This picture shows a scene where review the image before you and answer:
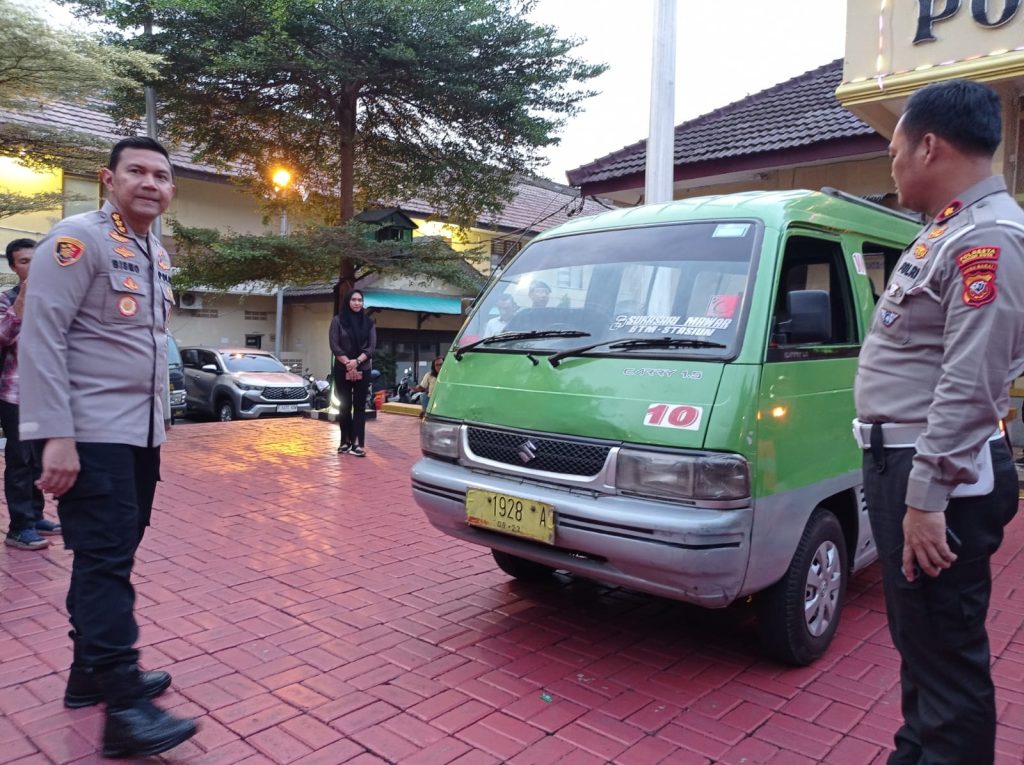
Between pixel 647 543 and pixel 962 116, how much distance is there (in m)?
1.78

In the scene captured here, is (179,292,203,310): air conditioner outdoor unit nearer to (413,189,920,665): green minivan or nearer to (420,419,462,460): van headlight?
(420,419,462,460): van headlight

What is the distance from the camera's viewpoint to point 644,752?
8.87ft

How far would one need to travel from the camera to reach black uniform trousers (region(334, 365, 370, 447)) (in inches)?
347

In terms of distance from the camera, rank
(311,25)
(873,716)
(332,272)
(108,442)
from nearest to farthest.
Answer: (108,442) → (873,716) → (311,25) → (332,272)

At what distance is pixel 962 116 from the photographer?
1.96 meters

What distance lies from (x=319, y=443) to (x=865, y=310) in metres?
7.44

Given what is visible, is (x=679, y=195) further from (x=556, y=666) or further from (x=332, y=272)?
(x=556, y=666)

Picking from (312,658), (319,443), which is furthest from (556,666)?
(319,443)

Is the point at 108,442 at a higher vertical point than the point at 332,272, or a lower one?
lower

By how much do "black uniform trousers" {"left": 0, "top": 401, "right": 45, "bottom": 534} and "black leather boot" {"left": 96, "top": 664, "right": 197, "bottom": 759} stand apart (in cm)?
284

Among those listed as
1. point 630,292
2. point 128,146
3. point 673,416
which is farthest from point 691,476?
point 128,146

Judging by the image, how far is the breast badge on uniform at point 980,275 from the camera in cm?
183

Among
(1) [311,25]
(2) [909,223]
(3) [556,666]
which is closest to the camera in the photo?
(3) [556,666]

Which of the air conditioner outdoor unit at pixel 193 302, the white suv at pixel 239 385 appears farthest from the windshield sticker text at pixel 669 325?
the air conditioner outdoor unit at pixel 193 302
